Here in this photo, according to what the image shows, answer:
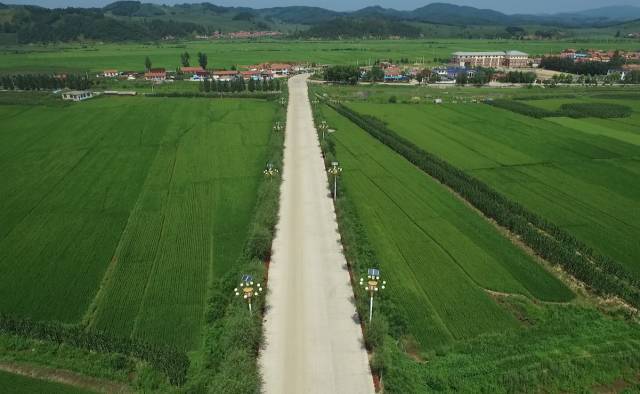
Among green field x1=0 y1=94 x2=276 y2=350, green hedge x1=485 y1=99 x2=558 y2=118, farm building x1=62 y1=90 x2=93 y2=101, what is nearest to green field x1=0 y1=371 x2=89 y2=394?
green field x1=0 y1=94 x2=276 y2=350

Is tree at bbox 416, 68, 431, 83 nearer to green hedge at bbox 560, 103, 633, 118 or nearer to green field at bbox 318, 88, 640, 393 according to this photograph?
green hedge at bbox 560, 103, 633, 118

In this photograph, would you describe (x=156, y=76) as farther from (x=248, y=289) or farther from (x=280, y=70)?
(x=248, y=289)

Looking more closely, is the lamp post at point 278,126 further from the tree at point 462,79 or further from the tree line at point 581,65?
the tree line at point 581,65

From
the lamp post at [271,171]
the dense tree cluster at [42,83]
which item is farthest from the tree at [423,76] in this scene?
the lamp post at [271,171]

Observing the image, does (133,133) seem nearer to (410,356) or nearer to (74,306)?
(74,306)

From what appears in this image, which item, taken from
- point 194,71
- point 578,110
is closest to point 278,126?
point 578,110

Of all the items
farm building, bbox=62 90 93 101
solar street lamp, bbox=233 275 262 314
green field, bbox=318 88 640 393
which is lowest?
green field, bbox=318 88 640 393

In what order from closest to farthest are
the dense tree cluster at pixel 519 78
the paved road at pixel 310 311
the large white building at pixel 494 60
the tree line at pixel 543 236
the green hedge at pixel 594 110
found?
the paved road at pixel 310 311, the tree line at pixel 543 236, the green hedge at pixel 594 110, the dense tree cluster at pixel 519 78, the large white building at pixel 494 60
